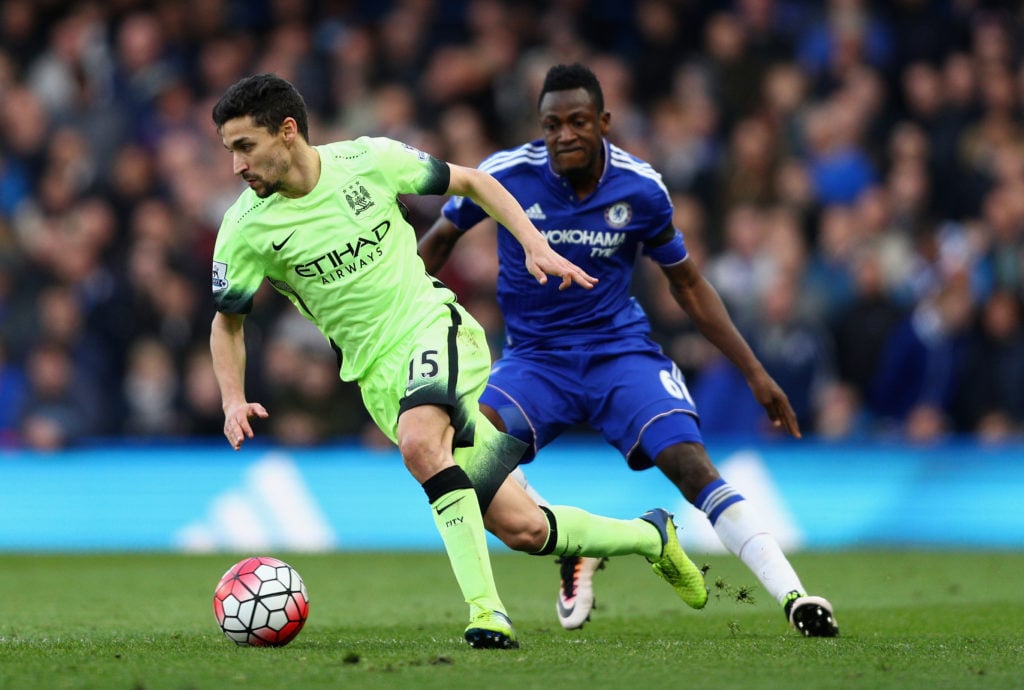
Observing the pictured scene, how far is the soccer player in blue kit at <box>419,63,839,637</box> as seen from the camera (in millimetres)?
7367

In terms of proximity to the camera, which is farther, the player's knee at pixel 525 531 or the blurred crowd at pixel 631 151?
the blurred crowd at pixel 631 151

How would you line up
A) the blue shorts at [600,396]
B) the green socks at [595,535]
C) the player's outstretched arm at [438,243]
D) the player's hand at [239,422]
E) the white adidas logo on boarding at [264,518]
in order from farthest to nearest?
the white adidas logo on boarding at [264,518], the player's outstretched arm at [438,243], the blue shorts at [600,396], the green socks at [595,535], the player's hand at [239,422]

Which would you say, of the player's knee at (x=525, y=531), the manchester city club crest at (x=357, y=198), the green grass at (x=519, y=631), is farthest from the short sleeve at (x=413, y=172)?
the green grass at (x=519, y=631)

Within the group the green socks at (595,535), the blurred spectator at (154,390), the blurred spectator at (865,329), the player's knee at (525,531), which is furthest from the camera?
the blurred spectator at (154,390)

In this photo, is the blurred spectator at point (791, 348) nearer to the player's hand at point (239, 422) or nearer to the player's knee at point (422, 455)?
the player's knee at point (422, 455)

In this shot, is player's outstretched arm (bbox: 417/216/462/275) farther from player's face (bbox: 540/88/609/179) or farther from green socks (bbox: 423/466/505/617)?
green socks (bbox: 423/466/505/617)

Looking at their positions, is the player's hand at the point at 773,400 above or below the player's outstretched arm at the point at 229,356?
above

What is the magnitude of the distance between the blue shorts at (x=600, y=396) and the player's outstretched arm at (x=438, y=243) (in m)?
0.58

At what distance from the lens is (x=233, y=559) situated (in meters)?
12.0

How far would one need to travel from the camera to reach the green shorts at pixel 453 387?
20.3 ft

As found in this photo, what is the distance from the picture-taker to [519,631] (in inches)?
287

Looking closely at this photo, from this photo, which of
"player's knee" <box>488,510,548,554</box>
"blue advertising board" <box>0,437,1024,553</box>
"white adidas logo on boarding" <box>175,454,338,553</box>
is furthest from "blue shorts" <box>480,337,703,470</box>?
A: "white adidas logo on boarding" <box>175,454,338,553</box>

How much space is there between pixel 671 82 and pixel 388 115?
2.71m

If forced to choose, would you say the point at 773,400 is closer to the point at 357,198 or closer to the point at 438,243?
the point at 438,243
